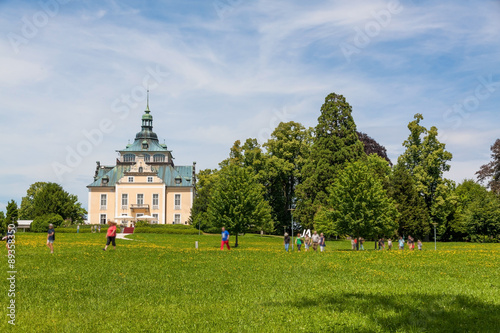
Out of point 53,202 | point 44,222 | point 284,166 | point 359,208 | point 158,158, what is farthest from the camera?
point 158,158

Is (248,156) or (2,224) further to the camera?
(248,156)

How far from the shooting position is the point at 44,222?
6912cm

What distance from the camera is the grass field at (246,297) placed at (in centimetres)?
1074

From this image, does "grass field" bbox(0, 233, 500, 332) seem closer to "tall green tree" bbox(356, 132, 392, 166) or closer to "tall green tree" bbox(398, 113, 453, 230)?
"tall green tree" bbox(398, 113, 453, 230)

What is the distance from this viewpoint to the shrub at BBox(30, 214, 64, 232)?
6844 centimetres

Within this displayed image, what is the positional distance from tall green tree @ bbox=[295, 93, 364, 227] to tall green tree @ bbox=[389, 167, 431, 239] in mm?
7080

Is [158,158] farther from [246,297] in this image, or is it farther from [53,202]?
[246,297]

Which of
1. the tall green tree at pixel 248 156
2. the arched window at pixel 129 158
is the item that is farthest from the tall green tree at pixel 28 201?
the tall green tree at pixel 248 156

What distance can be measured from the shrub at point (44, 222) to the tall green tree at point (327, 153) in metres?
34.9

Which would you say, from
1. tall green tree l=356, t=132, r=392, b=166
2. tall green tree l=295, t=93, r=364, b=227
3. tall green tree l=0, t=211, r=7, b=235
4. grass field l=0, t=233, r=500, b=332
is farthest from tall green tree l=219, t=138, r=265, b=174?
grass field l=0, t=233, r=500, b=332

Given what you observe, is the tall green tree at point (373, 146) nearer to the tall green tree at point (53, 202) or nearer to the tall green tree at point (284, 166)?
the tall green tree at point (284, 166)

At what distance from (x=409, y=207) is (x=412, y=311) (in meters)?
55.6

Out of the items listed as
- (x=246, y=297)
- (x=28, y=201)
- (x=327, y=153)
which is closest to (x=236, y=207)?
(x=327, y=153)

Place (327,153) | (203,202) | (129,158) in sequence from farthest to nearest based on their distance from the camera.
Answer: (129,158) → (203,202) → (327,153)
